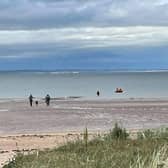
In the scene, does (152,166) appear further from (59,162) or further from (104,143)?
(104,143)

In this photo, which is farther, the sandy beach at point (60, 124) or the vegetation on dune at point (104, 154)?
the sandy beach at point (60, 124)

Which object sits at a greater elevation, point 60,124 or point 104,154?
point 104,154

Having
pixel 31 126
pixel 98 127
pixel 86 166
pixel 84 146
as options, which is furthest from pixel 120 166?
pixel 31 126

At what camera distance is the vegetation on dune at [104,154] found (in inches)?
408

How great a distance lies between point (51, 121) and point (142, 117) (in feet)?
20.6

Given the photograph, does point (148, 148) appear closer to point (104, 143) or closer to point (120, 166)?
point (104, 143)

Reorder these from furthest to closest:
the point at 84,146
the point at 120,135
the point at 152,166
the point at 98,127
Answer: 1. the point at 98,127
2. the point at 120,135
3. the point at 84,146
4. the point at 152,166

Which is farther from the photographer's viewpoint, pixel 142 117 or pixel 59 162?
pixel 142 117

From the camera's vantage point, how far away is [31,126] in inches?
1304

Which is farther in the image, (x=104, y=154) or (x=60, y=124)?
(x=60, y=124)

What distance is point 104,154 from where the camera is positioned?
40.8 ft

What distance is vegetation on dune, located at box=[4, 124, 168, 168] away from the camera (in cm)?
1035

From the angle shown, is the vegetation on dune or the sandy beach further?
the sandy beach

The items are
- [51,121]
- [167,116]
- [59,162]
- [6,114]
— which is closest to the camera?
[59,162]
